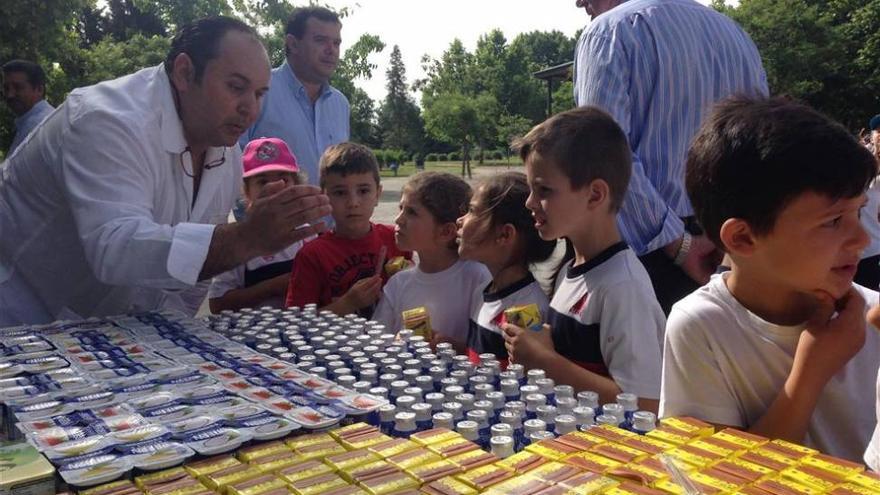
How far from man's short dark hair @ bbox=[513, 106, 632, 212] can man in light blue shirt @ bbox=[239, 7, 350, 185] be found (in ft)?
8.82

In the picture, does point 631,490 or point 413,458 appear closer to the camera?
point 631,490

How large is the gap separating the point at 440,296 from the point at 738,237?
1666 mm

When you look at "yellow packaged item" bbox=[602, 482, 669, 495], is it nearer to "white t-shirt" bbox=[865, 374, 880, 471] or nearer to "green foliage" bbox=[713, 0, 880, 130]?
"white t-shirt" bbox=[865, 374, 880, 471]

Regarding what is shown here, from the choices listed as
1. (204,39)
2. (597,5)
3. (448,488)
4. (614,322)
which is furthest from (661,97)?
(448,488)

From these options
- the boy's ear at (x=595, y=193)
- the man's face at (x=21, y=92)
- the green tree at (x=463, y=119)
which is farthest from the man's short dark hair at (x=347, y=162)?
the green tree at (x=463, y=119)

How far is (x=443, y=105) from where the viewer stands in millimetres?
37531

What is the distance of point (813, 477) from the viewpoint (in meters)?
1.11

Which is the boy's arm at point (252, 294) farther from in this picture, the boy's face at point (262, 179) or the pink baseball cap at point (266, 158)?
the pink baseball cap at point (266, 158)

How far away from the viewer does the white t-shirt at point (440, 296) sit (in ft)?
9.96

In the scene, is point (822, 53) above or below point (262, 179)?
above

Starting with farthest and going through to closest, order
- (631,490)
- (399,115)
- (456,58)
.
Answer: (399,115)
(456,58)
(631,490)

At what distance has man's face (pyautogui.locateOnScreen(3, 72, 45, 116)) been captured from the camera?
6.84 m

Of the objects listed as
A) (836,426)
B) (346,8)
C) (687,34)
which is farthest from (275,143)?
(346,8)

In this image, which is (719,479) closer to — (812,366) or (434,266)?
(812,366)
